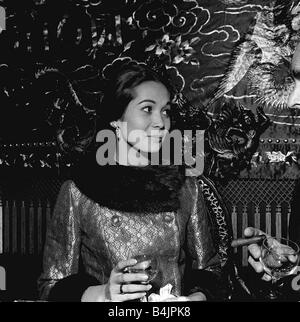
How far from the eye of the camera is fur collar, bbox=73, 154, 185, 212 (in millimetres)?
1634

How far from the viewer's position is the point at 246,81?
1822 mm

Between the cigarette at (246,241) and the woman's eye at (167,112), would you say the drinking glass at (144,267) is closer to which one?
the cigarette at (246,241)

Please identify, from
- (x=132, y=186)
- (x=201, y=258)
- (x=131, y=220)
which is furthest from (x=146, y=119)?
(x=201, y=258)

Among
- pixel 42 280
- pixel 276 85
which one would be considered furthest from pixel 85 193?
pixel 276 85

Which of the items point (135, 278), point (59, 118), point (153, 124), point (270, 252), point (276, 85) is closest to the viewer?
point (135, 278)

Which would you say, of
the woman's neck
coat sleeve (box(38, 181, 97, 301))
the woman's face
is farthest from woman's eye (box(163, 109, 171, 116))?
coat sleeve (box(38, 181, 97, 301))

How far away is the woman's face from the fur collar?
0.26 ft

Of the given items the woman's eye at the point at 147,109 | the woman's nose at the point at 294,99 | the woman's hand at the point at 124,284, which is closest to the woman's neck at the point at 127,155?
the woman's eye at the point at 147,109

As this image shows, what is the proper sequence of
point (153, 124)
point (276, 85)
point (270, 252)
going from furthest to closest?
point (276, 85) → point (153, 124) → point (270, 252)

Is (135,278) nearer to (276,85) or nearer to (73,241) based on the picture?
Answer: (73,241)

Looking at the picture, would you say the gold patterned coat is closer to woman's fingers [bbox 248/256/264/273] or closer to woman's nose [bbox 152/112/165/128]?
woman's fingers [bbox 248/256/264/273]

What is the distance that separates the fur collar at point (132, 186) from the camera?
1634mm

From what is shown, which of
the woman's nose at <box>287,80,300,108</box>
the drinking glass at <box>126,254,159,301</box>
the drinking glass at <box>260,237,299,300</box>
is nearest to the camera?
the drinking glass at <box>126,254,159,301</box>

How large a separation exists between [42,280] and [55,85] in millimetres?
732
